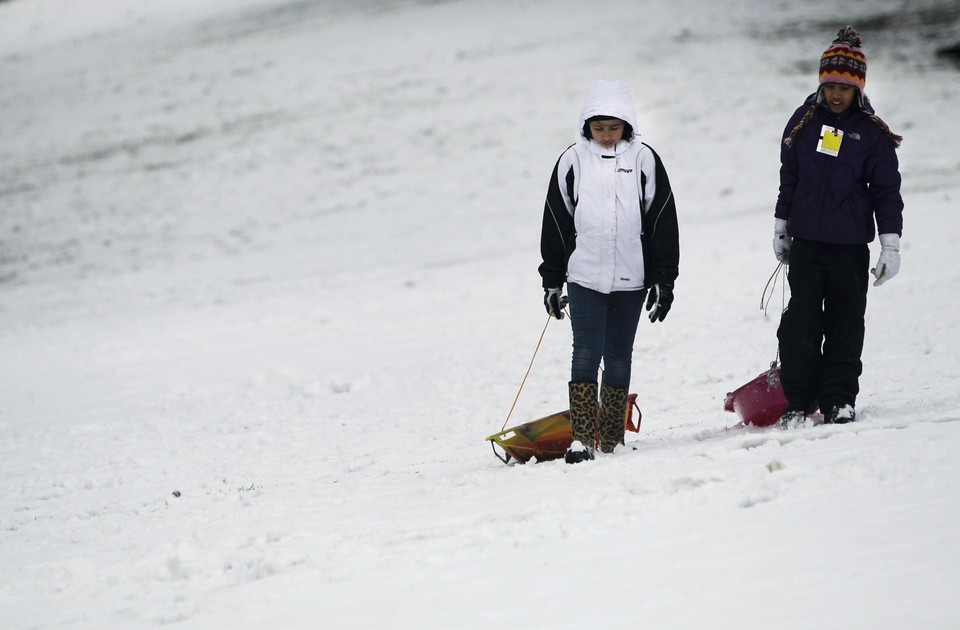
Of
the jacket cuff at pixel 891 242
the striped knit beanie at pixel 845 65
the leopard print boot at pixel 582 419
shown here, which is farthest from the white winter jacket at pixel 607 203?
the jacket cuff at pixel 891 242

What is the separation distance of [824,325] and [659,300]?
97 centimetres

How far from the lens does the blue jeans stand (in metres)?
5.09

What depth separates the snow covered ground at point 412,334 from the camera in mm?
3627

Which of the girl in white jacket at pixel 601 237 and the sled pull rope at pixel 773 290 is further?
the sled pull rope at pixel 773 290

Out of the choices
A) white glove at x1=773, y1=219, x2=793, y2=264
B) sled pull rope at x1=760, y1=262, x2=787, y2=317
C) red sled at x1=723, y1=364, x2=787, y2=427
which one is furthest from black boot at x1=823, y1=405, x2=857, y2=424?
white glove at x1=773, y1=219, x2=793, y2=264

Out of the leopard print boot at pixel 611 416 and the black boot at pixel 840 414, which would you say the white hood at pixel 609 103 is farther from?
the black boot at pixel 840 414

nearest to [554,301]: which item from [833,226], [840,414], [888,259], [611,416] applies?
[611,416]

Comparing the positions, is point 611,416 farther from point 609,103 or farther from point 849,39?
point 849,39

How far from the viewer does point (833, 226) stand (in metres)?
5.07

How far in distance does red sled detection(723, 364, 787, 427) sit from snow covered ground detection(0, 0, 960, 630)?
14.8 inches

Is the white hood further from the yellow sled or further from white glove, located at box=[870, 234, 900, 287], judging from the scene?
the yellow sled

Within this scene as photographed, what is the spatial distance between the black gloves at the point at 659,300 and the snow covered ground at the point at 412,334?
727 mm

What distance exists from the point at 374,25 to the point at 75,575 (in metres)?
21.5

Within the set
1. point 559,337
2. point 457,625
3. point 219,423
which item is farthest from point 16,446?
point 457,625
